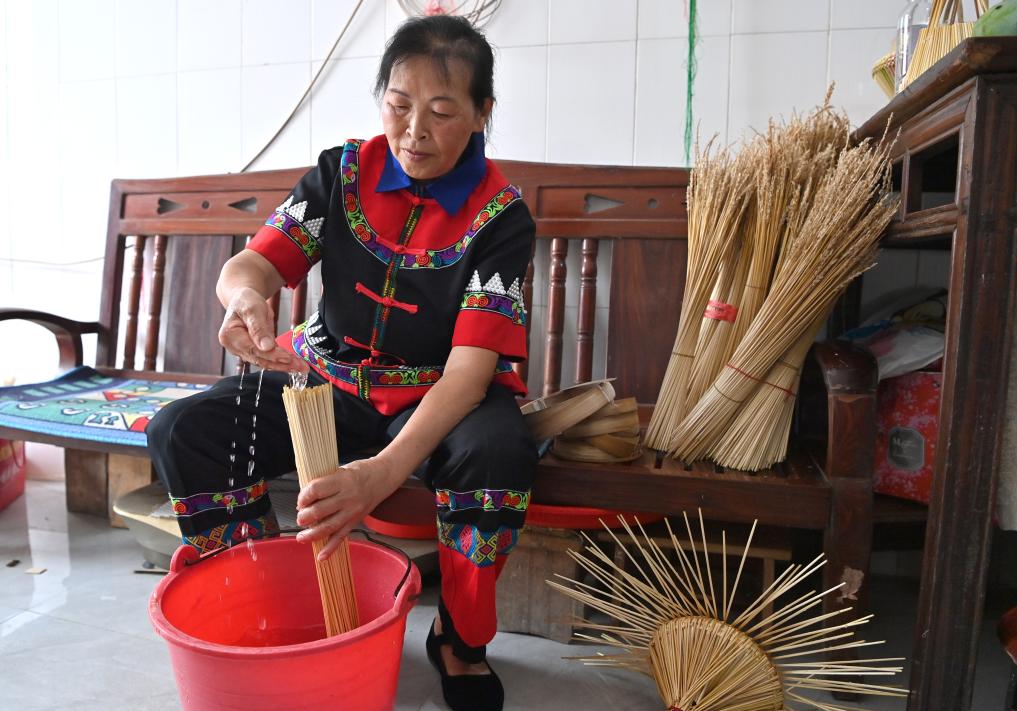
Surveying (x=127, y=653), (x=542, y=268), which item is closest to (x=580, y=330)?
(x=542, y=268)

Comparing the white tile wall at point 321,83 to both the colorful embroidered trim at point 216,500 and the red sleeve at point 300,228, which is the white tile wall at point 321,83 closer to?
the red sleeve at point 300,228

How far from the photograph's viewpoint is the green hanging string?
1949 millimetres

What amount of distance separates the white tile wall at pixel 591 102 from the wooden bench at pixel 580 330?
0.44ft

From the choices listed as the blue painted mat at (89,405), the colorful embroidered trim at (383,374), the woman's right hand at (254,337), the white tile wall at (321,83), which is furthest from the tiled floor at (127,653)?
the white tile wall at (321,83)

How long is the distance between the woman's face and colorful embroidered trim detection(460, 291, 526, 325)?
0.85 ft

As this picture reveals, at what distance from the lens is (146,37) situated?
2428 mm

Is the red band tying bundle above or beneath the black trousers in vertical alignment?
above

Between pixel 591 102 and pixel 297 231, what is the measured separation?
3.23 feet

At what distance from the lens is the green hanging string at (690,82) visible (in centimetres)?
195

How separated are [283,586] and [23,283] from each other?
2.05 metres

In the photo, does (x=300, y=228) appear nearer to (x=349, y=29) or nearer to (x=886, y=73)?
(x=349, y=29)

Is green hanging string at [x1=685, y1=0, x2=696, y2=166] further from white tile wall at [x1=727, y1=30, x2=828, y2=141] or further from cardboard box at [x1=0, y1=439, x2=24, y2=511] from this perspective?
cardboard box at [x1=0, y1=439, x2=24, y2=511]

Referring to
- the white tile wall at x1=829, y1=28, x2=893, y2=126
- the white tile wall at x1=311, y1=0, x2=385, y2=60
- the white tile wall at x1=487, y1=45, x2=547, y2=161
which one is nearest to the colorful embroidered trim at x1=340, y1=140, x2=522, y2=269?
the white tile wall at x1=487, y1=45, x2=547, y2=161

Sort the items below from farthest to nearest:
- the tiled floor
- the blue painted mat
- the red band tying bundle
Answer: the blue painted mat < the red band tying bundle < the tiled floor
